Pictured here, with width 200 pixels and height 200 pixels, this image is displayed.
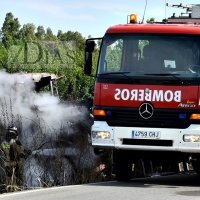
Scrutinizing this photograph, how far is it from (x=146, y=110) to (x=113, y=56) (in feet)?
4.11

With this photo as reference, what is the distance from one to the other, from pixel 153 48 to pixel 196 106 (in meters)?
1.33

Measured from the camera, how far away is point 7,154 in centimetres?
1327

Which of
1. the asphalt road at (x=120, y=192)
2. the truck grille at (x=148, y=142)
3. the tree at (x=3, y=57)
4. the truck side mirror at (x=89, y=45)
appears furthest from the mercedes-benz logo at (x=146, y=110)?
the tree at (x=3, y=57)

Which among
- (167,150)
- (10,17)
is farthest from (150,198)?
(10,17)

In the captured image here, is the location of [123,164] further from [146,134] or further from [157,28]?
[157,28]

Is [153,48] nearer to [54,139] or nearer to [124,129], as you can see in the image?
[124,129]

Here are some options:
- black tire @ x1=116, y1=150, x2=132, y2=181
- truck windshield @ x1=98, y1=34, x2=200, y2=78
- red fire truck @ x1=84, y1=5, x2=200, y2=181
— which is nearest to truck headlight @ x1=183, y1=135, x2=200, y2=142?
red fire truck @ x1=84, y1=5, x2=200, y2=181

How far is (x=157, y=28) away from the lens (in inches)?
477

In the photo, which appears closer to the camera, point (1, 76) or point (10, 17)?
point (1, 76)

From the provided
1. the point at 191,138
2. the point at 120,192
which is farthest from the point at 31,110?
the point at 120,192

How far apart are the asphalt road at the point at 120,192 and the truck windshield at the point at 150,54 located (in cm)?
201

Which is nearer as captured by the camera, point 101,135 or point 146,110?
point 146,110

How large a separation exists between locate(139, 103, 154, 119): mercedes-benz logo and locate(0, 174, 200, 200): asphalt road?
1.28 m

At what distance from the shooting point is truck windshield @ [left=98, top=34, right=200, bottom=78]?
11.8 m
